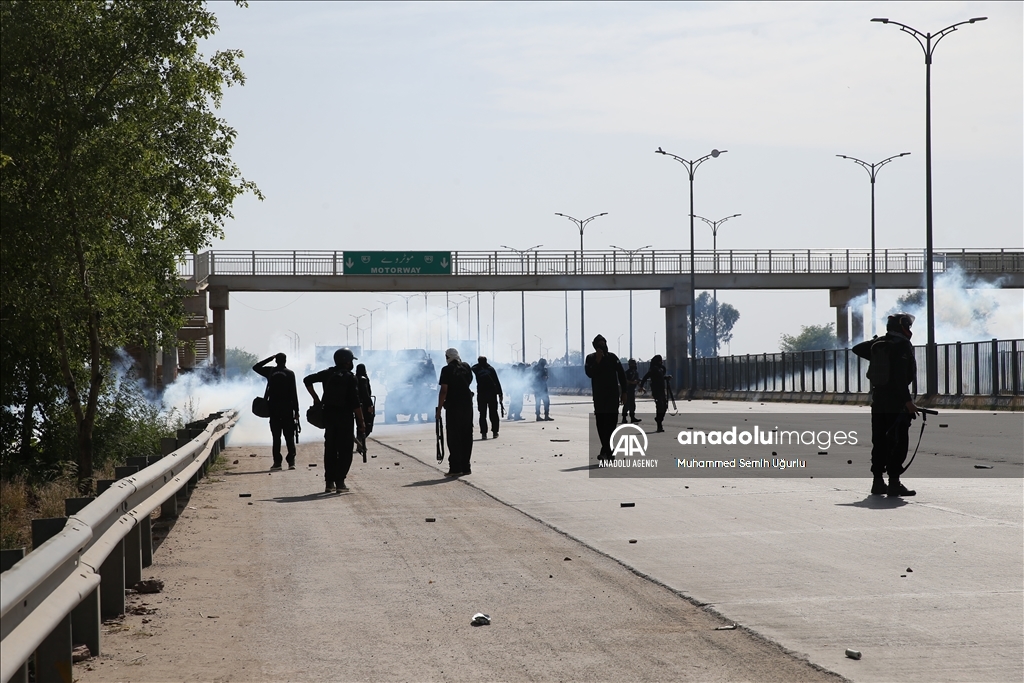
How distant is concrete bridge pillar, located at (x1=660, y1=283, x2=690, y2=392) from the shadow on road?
5581 centimetres

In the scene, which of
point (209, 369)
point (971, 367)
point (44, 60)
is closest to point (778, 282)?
point (971, 367)

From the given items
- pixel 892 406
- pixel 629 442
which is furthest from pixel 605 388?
pixel 892 406

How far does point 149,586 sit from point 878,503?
717 centimetres

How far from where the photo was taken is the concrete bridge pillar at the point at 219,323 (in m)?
60.6

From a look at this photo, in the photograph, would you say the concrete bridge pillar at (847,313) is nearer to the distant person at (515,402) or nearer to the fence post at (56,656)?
the distant person at (515,402)

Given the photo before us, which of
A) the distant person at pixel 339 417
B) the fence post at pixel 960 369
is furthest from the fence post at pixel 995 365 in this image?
the distant person at pixel 339 417

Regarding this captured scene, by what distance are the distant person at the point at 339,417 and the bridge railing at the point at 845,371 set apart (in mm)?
Result: 14588

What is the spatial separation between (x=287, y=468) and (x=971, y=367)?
28640mm

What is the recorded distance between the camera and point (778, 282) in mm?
64875

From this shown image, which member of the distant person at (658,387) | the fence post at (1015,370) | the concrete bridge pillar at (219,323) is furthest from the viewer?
the concrete bridge pillar at (219,323)

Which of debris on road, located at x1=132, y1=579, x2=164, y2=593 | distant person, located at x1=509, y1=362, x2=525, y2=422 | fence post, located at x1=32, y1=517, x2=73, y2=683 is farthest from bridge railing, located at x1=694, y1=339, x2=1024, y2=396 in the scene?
fence post, located at x1=32, y1=517, x2=73, y2=683

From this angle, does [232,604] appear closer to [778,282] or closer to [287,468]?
[287,468]

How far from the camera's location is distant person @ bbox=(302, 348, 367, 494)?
52.7 ft

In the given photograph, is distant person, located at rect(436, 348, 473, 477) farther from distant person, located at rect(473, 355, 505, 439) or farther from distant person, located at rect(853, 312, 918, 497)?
distant person, located at rect(473, 355, 505, 439)
